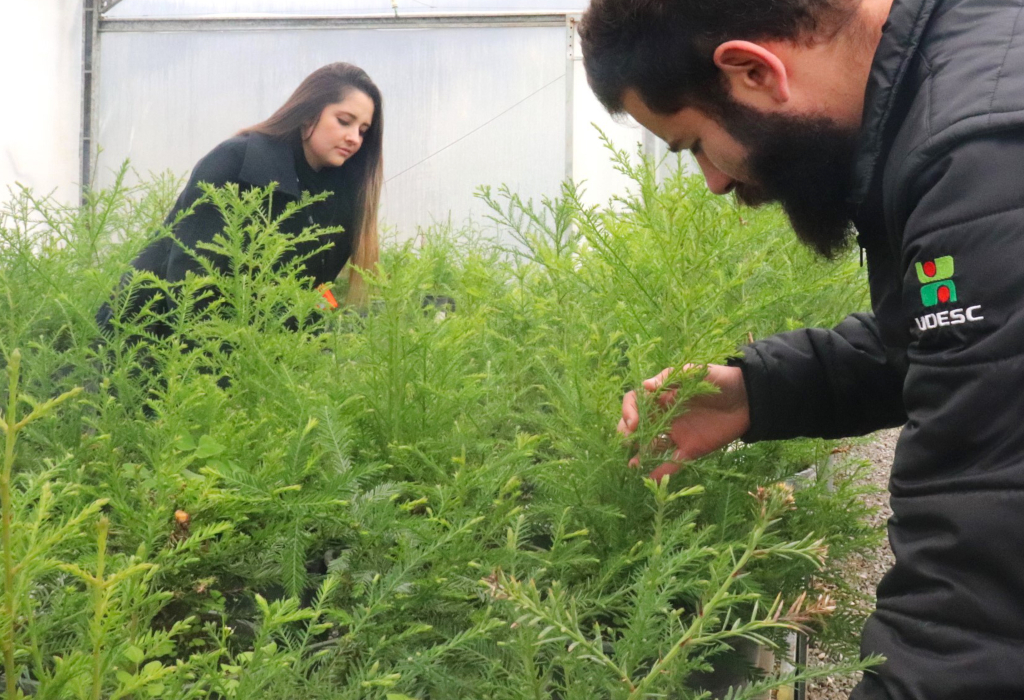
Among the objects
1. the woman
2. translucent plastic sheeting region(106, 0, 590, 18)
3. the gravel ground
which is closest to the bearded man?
the gravel ground

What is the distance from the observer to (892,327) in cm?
71

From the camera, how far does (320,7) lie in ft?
13.6

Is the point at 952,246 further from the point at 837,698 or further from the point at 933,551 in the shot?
the point at 837,698

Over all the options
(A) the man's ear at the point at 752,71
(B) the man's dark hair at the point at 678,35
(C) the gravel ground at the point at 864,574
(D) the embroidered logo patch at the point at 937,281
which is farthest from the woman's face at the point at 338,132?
(D) the embroidered logo patch at the point at 937,281

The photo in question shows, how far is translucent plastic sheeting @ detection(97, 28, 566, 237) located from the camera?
162 inches

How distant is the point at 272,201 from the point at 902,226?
0.99m

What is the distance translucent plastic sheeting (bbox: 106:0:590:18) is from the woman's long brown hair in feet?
6.63

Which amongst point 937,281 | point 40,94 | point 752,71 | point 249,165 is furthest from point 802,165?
point 40,94

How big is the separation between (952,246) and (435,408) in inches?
16.2

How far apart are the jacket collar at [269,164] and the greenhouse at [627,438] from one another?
675mm

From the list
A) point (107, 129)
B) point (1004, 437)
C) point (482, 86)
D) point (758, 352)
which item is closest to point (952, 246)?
point (1004, 437)

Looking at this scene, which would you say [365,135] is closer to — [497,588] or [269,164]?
[269,164]

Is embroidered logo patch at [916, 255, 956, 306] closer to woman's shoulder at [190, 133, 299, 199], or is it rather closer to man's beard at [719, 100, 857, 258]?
man's beard at [719, 100, 857, 258]

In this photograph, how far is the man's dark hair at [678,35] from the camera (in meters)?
0.64
